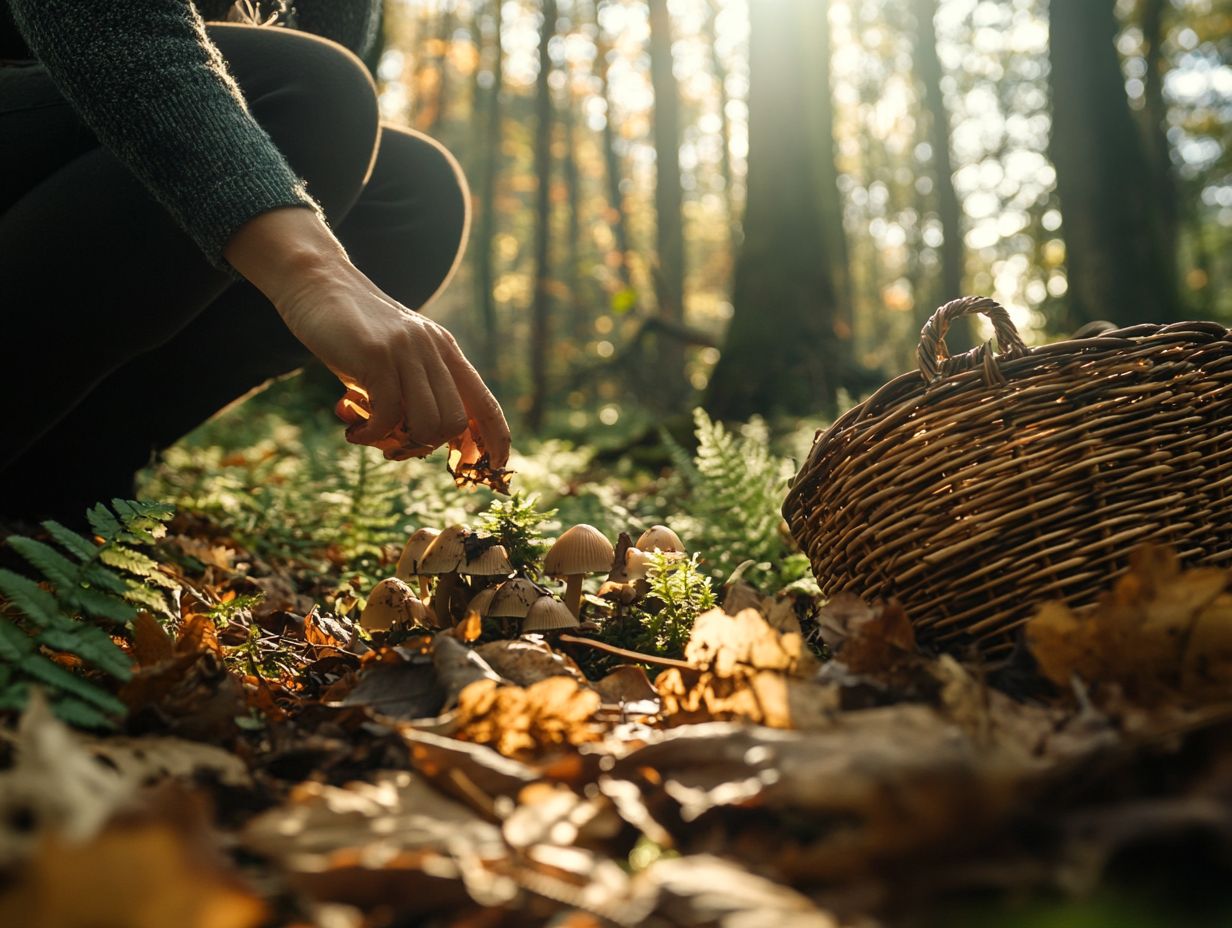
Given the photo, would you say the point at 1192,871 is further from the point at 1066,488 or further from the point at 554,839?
the point at 1066,488

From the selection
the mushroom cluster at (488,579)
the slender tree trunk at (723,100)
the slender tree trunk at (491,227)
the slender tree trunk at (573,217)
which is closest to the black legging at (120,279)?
the mushroom cluster at (488,579)

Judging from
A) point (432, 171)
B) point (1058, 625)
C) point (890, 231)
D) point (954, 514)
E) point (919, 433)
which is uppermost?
point (890, 231)

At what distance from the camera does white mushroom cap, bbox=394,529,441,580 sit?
195 centimetres

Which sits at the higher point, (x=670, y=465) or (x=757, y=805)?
(x=670, y=465)


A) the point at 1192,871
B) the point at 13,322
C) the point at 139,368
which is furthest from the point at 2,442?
the point at 1192,871

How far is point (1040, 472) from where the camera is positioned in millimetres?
1657

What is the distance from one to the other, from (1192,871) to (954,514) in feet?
3.20

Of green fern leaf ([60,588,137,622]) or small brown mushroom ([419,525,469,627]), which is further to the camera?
small brown mushroom ([419,525,469,627])

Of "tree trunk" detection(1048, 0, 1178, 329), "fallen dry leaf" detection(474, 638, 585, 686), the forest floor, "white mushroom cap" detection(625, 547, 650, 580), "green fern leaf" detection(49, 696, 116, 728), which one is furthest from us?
"tree trunk" detection(1048, 0, 1178, 329)

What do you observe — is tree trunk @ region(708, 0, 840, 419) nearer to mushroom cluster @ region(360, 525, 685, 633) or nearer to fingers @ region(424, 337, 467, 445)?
mushroom cluster @ region(360, 525, 685, 633)

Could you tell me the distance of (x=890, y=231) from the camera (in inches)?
1389

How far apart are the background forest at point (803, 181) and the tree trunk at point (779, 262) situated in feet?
0.07

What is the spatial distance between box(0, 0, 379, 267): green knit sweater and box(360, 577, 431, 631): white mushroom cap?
78cm

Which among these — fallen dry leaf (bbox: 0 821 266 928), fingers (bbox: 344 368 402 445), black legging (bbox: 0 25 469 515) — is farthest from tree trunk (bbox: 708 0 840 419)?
fallen dry leaf (bbox: 0 821 266 928)
